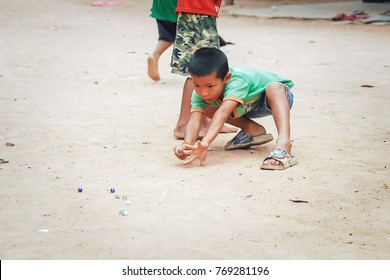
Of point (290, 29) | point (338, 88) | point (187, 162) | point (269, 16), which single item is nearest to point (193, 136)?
point (187, 162)

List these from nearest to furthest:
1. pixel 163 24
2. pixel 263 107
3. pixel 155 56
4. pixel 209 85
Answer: pixel 209 85 < pixel 263 107 < pixel 163 24 < pixel 155 56

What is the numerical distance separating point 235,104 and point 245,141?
0.38 meters

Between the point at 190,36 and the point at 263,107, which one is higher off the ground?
the point at 190,36

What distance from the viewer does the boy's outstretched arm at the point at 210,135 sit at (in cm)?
395

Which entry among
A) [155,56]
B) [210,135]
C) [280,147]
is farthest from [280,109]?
[155,56]

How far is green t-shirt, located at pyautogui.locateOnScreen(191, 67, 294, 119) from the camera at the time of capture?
4098mm

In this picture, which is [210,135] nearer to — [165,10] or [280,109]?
[280,109]

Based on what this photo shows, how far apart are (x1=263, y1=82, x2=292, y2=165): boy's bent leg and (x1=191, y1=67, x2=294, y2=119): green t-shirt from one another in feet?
0.17

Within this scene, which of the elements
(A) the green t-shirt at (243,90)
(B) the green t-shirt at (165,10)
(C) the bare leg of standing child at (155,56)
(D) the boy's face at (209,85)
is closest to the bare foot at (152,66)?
(C) the bare leg of standing child at (155,56)

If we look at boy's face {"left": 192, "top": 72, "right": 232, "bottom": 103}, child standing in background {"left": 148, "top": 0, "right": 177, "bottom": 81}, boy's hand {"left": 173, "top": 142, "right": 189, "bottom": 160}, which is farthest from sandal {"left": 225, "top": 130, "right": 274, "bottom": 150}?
child standing in background {"left": 148, "top": 0, "right": 177, "bottom": 81}

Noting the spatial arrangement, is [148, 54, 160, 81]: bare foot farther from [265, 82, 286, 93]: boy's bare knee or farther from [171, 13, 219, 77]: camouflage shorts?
[265, 82, 286, 93]: boy's bare knee

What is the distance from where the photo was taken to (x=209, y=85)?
4051 millimetres

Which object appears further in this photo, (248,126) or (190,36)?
(190,36)

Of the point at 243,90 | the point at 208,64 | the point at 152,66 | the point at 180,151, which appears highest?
the point at 208,64
